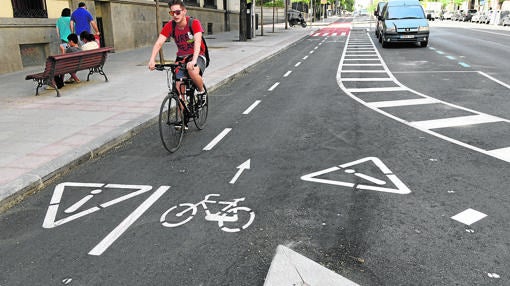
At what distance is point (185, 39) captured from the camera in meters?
6.41

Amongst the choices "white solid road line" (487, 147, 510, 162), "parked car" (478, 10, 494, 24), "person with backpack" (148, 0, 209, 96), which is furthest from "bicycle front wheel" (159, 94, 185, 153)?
"parked car" (478, 10, 494, 24)

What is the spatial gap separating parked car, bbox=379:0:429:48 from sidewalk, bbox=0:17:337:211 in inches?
438

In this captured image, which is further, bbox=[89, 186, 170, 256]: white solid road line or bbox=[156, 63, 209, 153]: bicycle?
bbox=[156, 63, 209, 153]: bicycle

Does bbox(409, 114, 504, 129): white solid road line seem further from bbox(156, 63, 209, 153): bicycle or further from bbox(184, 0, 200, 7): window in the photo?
bbox(184, 0, 200, 7): window

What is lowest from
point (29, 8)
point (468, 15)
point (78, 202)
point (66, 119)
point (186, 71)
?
point (78, 202)

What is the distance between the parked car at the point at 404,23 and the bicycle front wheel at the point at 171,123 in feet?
58.1

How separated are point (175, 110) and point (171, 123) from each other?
8.5 inches

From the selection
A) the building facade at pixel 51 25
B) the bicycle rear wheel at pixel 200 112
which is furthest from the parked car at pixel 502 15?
the bicycle rear wheel at pixel 200 112

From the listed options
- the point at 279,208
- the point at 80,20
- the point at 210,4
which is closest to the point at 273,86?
the point at 80,20

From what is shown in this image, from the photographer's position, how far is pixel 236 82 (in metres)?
13.1

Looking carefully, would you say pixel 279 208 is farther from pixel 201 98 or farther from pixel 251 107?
pixel 251 107

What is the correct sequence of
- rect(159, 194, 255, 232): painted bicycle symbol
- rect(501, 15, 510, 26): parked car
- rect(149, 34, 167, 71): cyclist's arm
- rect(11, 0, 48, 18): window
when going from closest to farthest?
rect(159, 194, 255, 232): painted bicycle symbol
rect(149, 34, 167, 71): cyclist's arm
rect(11, 0, 48, 18): window
rect(501, 15, 510, 26): parked car

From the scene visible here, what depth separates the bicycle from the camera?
6.21 metres

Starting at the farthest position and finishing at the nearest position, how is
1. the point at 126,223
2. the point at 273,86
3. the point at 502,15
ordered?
the point at 502,15 < the point at 273,86 < the point at 126,223
